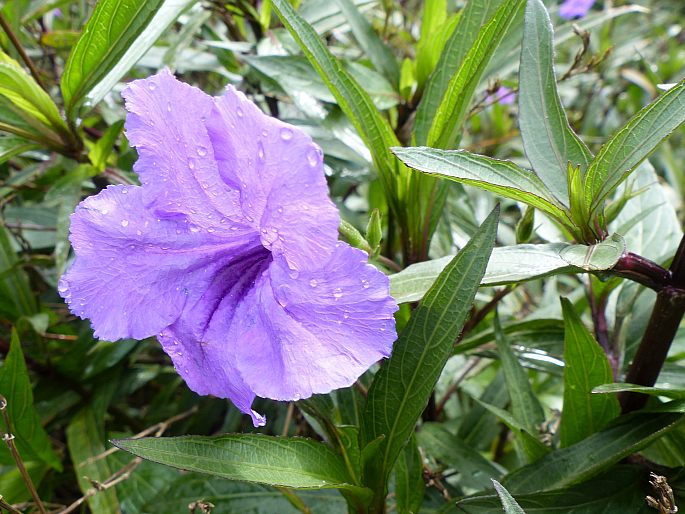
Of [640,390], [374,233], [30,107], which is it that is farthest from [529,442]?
[30,107]

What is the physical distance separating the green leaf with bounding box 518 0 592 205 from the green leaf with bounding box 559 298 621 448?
17 cm

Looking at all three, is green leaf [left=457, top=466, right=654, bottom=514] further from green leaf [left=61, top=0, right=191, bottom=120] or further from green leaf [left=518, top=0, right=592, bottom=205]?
green leaf [left=61, top=0, right=191, bottom=120]

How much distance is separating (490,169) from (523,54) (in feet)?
0.69

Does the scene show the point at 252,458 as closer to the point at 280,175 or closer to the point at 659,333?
the point at 280,175

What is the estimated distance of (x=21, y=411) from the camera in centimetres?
106

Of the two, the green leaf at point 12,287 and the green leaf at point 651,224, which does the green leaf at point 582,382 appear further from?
the green leaf at point 12,287

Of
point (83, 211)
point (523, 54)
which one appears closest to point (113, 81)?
point (83, 211)

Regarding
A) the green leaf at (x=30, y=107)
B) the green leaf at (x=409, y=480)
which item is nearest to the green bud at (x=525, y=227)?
the green leaf at (x=409, y=480)

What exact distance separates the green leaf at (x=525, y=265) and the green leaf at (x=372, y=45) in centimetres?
59

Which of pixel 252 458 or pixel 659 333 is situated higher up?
pixel 659 333

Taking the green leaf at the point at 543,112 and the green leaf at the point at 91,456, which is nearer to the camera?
the green leaf at the point at 543,112

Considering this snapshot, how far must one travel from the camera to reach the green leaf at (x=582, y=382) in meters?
0.86

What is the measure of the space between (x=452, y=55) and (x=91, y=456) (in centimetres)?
89

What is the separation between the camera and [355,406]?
0.95m
